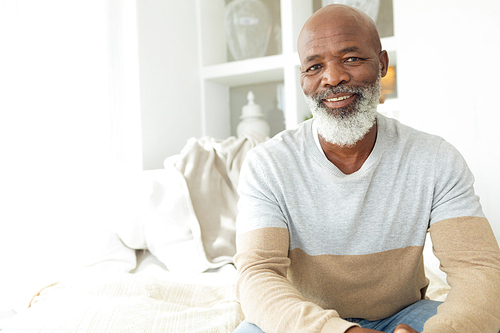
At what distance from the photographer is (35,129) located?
1.59 metres

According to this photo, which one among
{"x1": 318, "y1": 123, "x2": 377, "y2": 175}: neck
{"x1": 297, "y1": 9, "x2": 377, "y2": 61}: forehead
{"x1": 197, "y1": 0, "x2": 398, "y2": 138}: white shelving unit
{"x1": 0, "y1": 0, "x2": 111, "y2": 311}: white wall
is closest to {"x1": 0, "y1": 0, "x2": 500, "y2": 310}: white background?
{"x1": 0, "y1": 0, "x2": 111, "y2": 311}: white wall

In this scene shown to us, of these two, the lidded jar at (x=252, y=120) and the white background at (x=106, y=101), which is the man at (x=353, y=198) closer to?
the white background at (x=106, y=101)

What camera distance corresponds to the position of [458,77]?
192cm

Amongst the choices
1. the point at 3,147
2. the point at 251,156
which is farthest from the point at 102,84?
the point at 251,156

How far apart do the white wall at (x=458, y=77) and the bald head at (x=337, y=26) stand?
1.13 m

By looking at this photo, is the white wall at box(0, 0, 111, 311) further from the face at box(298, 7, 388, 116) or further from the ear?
the ear

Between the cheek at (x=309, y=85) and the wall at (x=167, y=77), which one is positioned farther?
the wall at (x=167, y=77)

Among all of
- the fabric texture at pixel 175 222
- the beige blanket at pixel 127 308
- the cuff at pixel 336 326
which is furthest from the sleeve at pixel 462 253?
the fabric texture at pixel 175 222

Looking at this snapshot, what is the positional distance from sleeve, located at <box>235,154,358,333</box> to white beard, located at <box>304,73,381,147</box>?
0.18 meters

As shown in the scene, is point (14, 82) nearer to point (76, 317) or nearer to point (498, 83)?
point (76, 317)

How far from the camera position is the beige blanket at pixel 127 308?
38.2 inches

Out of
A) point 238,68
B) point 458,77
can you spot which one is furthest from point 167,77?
point 458,77

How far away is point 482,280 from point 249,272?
431 mm

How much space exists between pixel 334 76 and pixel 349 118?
0.10 meters
